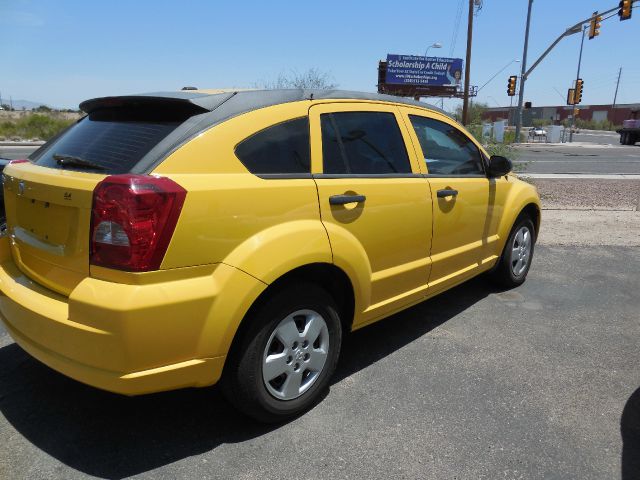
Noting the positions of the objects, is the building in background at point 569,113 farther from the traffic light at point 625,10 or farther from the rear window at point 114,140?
the rear window at point 114,140

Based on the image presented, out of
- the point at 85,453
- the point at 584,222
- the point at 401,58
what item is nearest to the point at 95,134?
the point at 85,453

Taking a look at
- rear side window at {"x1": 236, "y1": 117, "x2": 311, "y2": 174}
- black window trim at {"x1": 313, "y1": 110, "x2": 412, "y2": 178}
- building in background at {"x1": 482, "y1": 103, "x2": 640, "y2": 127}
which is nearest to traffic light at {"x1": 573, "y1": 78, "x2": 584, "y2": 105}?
black window trim at {"x1": 313, "y1": 110, "x2": 412, "y2": 178}

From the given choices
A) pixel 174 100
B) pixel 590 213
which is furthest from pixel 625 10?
pixel 174 100

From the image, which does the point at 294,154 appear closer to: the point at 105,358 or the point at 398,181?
the point at 398,181

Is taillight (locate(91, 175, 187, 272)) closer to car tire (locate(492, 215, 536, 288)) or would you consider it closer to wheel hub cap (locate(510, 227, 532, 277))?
car tire (locate(492, 215, 536, 288))

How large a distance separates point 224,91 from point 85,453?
194cm

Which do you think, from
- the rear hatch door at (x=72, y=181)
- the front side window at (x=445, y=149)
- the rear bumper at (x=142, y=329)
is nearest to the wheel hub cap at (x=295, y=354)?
the rear bumper at (x=142, y=329)

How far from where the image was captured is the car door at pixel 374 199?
2844 mm

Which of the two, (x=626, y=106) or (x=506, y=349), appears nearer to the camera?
(x=506, y=349)

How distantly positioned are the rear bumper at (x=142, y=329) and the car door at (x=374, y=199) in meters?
0.73

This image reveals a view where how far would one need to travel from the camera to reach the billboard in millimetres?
58844

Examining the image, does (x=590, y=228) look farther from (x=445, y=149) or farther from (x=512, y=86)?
(x=512, y=86)

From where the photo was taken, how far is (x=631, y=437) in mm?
2703

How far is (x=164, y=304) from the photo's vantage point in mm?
2135
